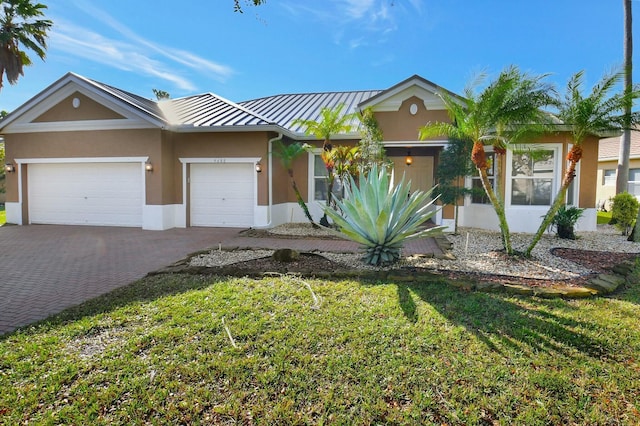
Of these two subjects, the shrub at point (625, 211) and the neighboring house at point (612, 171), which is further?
the neighboring house at point (612, 171)

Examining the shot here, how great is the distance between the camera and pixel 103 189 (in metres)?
14.0

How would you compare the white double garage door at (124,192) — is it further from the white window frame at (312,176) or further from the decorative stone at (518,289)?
the decorative stone at (518,289)

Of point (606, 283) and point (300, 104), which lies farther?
point (300, 104)

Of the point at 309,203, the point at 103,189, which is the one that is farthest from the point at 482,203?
the point at 103,189

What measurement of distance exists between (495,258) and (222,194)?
9.87 metres

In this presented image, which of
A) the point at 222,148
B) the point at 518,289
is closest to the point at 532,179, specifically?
the point at 518,289

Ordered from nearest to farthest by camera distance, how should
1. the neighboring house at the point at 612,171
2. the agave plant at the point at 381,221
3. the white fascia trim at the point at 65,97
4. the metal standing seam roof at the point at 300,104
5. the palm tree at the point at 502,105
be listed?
the agave plant at the point at 381,221
the palm tree at the point at 502,105
the white fascia trim at the point at 65,97
the metal standing seam roof at the point at 300,104
the neighboring house at the point at 612,171

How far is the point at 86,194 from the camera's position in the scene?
46.4 feet

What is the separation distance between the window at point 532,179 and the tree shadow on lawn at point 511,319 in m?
8.87

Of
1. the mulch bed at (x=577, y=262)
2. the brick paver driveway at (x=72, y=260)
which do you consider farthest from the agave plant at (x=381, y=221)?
the brick paver driveway at (x=72, y=260)

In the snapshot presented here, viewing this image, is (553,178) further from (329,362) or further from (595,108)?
(329,362)

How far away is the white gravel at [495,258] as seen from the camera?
6.95 metres

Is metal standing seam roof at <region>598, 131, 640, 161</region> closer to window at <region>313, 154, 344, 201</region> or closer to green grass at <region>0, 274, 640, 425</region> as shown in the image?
window at <region>313, 154, 344, 201</region>

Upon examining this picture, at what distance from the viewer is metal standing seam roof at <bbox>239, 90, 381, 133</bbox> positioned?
16452 millimetres
